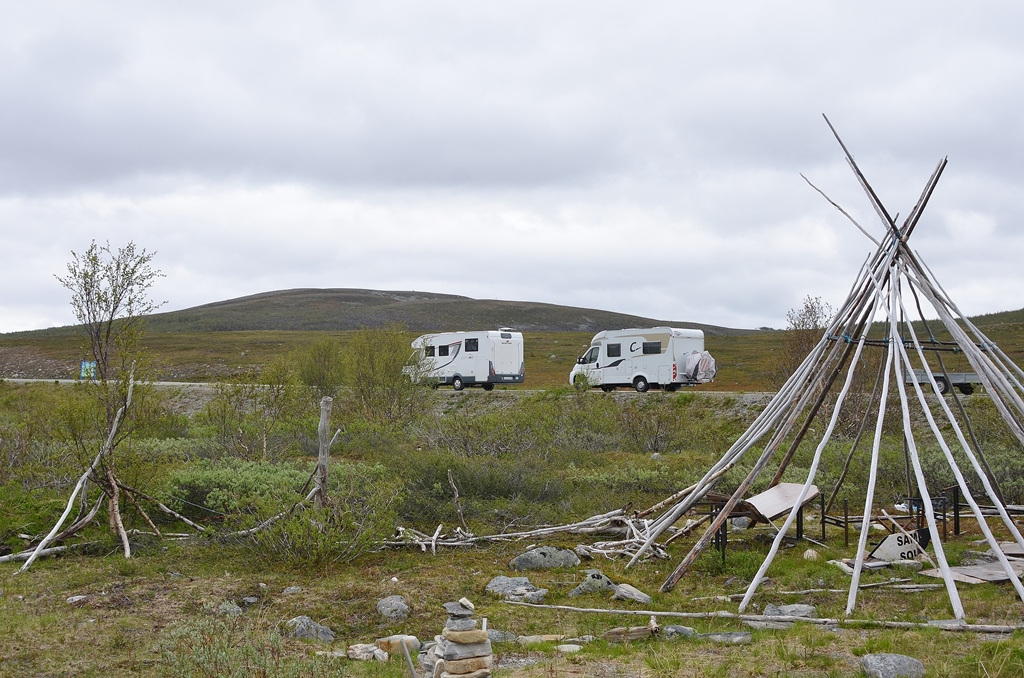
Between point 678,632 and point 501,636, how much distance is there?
1.19m

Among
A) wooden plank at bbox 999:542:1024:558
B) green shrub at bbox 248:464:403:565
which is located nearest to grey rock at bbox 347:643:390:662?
green shrub at bbox 248:464:403:565

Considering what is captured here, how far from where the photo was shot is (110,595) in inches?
275

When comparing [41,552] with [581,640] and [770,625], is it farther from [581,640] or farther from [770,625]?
[770,625]

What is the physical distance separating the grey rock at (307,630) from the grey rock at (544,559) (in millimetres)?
2547

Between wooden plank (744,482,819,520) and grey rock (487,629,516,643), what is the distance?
10.1ft

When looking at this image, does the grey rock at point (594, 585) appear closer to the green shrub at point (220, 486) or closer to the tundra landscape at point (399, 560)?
the tundra landscape at point (399, 560)

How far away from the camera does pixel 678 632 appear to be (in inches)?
220

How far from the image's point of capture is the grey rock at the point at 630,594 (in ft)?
22.0

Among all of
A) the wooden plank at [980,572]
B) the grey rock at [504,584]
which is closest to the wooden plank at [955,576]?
the wooden plank at [980,572]

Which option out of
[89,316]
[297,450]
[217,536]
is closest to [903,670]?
[217,536]

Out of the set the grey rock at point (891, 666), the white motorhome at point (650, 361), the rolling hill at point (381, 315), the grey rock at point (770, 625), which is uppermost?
the rolling hill at point (381, 315)

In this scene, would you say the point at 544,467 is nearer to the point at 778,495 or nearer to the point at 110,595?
the point at 778,495

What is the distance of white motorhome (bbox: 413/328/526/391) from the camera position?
2881 centimetres

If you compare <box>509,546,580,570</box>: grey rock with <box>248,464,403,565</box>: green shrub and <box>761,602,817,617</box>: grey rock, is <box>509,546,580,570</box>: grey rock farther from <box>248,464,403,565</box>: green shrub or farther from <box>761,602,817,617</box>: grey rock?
<box>761,602,817,617</box>: grey rock
